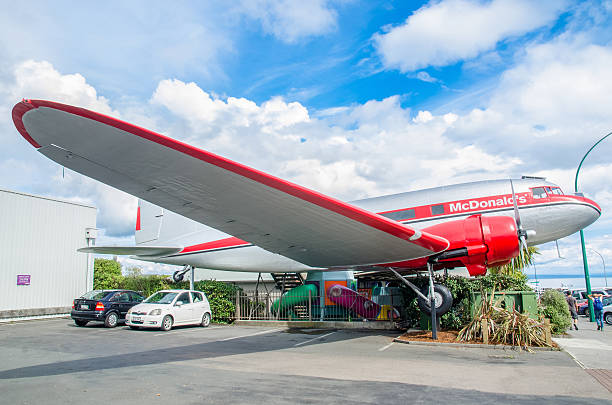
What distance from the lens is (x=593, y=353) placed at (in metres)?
9.82

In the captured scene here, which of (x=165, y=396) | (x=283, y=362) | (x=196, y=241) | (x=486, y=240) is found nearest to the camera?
(x=165, y=396)

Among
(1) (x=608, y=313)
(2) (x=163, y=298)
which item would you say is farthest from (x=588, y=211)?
(2) (x=163, y=298)

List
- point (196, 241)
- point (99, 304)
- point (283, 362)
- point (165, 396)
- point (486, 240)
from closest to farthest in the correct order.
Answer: point (165, 396)
point (283, 362)
point (486, 240)
point (99, 304)
point (196, 241)

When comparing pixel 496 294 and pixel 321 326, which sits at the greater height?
pixel 496 294

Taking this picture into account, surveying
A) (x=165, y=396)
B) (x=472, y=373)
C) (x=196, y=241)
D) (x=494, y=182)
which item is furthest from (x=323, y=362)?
(x=196, y=241)

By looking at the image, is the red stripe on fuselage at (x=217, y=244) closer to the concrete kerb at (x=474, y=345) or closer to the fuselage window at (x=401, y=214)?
the fuselage window at (x=401, y=214)

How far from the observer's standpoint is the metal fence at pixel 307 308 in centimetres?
1630

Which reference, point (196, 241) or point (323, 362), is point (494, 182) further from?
point (196, 241)

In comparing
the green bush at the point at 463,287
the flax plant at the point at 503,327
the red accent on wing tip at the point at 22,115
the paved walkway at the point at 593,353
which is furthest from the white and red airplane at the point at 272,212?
the paved walkway at the point at 593,353

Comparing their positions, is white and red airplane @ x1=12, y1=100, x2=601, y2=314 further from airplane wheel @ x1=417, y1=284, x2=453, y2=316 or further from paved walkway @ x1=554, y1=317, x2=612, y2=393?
paved walkway @ x1=554, y1=317, x2=612, y2=393

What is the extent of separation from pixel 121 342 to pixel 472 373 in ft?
30.7

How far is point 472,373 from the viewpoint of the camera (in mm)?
7301

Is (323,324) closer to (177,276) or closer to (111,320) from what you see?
(111,320)

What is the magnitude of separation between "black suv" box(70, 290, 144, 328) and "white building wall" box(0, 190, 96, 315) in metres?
6.60
